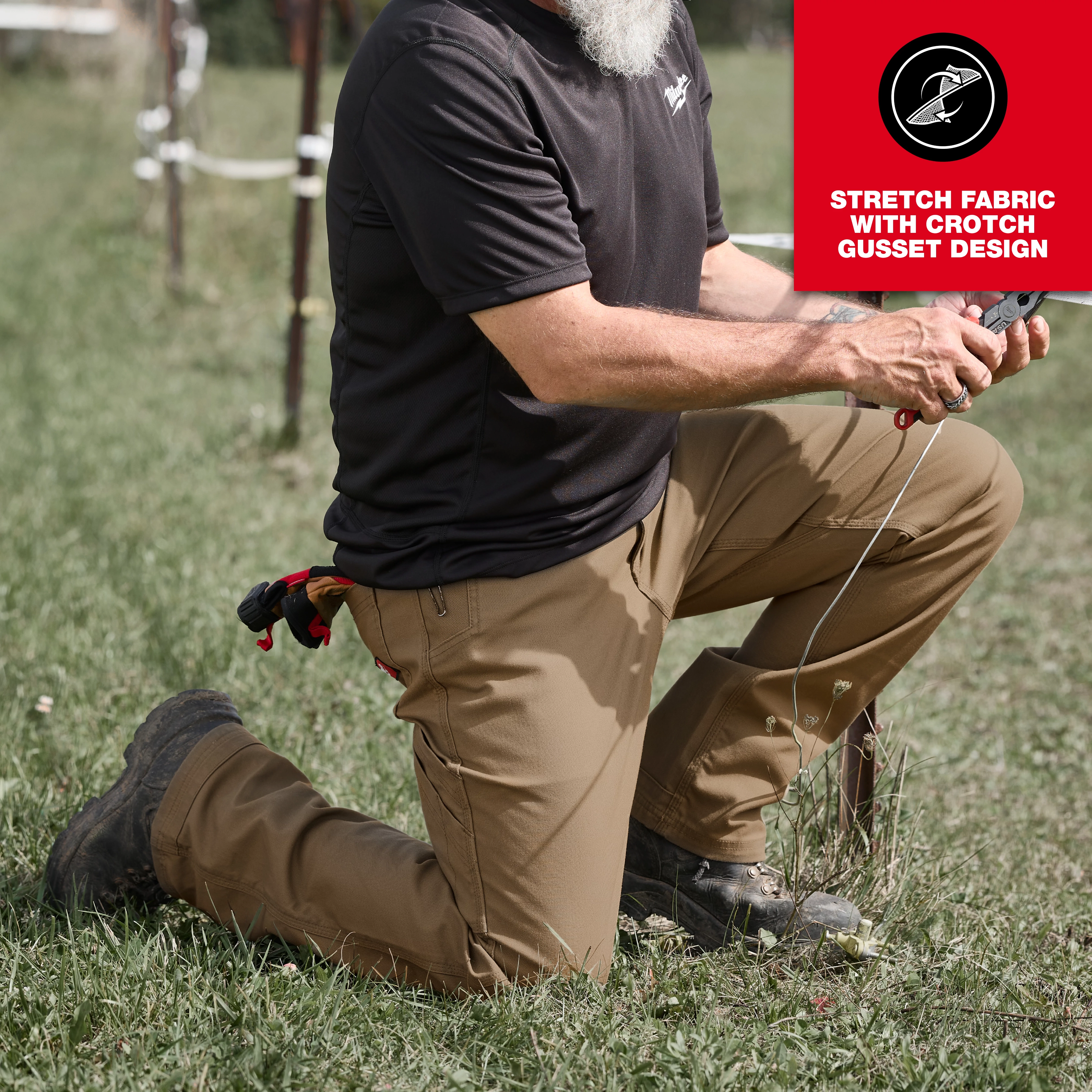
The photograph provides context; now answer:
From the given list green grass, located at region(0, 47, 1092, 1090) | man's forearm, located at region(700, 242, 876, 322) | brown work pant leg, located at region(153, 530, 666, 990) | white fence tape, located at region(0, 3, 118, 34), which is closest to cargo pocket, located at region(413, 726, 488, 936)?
brown work pant leg, located at region(153, 530, 666, 990)

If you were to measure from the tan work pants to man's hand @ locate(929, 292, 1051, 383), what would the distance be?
297 mm

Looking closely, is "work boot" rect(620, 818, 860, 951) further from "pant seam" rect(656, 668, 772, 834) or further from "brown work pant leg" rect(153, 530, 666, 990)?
"brown work pant leg" rect(153, 530, 666, 990)

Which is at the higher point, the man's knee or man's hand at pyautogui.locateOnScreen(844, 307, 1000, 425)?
man's hand at pyautogui.locateOnScreen(844, 307, 1000, 425)

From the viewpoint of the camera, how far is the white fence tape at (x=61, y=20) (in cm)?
1939

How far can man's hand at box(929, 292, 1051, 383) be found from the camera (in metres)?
2.14

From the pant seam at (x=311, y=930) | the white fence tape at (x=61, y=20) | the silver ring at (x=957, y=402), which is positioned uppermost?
the white fence tape at (x=61, y=20)

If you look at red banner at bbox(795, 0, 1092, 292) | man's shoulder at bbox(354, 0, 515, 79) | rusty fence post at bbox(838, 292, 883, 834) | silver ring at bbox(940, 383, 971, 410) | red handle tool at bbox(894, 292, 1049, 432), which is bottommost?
rusty fence post at bbox(838, 292, 883, 834)

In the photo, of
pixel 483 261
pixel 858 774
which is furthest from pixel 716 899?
pixel 483 261

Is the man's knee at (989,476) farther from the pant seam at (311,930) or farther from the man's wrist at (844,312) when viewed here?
the pant seam at (311,930)

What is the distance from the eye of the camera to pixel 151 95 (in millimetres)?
10344

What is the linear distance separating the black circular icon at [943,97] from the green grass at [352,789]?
0.66m

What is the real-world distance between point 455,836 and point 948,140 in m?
1.42

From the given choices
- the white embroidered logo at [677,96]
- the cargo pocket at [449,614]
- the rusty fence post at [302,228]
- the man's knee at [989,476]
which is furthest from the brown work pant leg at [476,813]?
the rusty fence post at [302,228]

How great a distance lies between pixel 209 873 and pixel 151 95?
9.40 m
